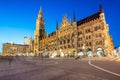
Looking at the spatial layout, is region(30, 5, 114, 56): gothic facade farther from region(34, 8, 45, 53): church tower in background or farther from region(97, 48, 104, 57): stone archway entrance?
region(34, 8, 45, 53): church tower in background

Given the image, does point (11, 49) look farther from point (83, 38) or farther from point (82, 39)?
point (83, 38)

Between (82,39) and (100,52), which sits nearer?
(100,52)

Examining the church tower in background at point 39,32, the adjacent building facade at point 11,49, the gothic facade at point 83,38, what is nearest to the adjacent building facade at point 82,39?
the gothic facade at point 83,38

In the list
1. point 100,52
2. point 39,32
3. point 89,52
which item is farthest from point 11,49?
point 100,52

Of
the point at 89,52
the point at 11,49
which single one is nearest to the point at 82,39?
the point at 89,52

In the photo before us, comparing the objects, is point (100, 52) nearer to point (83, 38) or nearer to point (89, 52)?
point (89, 52)

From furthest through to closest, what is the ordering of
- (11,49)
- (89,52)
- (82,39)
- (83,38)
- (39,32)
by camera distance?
1. (11,49)
2. (39,32)
3. (82,39)
4. (83,38)
5. (89,52)

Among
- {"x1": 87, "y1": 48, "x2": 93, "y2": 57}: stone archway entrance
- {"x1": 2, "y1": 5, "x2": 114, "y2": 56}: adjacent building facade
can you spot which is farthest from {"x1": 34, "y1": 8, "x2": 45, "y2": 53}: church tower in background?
{"x1": 87, "y1": 48, "x2": 93, "y2": 57}: stone archway entrance

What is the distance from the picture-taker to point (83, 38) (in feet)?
179

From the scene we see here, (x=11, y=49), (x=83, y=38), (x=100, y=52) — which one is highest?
(x=11, y=49)

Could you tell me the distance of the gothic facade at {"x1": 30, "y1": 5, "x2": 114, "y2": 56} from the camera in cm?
4712

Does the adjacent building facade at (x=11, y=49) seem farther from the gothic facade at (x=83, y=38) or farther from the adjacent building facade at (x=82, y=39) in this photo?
the gothic facade at (x=83, y=38)

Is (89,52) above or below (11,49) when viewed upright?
below

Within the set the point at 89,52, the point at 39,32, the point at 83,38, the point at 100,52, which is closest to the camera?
the point at 100,52
